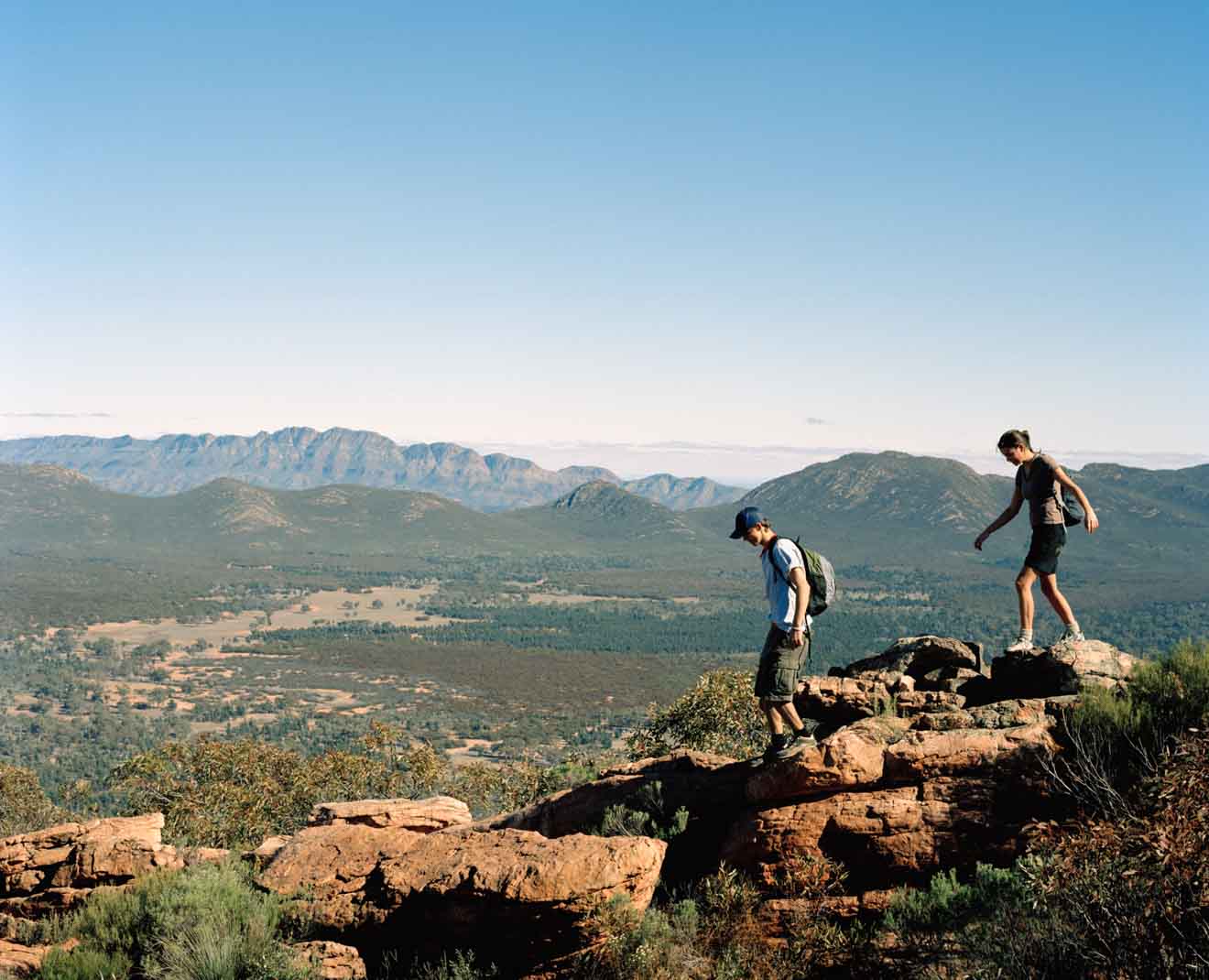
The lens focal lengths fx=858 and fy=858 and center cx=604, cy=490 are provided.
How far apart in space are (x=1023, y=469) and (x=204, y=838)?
90.4ft

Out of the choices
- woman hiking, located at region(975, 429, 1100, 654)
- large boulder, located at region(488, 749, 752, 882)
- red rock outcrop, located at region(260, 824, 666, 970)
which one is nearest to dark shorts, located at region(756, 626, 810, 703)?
large boulder, located at region(488, 749, 752, 882)

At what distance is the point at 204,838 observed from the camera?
27734 mm

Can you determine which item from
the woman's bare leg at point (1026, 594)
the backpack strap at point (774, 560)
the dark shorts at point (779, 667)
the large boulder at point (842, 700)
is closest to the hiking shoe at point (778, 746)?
the dark shorts at point (779, 667)

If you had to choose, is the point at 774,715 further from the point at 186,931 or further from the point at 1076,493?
the point at 186,931

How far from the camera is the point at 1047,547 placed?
988 centimetres

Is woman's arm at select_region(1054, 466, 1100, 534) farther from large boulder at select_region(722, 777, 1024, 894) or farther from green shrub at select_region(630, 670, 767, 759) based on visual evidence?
green shrub at select_region(630, 670, 767, 759)

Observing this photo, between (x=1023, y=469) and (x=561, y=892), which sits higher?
(x=1023, y=469)

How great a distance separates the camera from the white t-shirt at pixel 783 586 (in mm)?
8844

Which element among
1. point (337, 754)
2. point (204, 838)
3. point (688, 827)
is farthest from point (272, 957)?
point (337, 754)

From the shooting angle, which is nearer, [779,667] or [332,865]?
[779,667]

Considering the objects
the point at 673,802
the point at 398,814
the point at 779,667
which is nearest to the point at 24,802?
the point at 398,814

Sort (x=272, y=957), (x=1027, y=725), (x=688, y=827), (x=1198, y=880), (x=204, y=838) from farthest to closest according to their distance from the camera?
(x=204, y=838) < (x=688, y=827) < (x=1027, y=725) < (x=272, y=957) < (x=1198, y=880)

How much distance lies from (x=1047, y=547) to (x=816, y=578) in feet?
9.81

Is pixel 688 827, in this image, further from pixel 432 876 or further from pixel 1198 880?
pixel 1198 880
